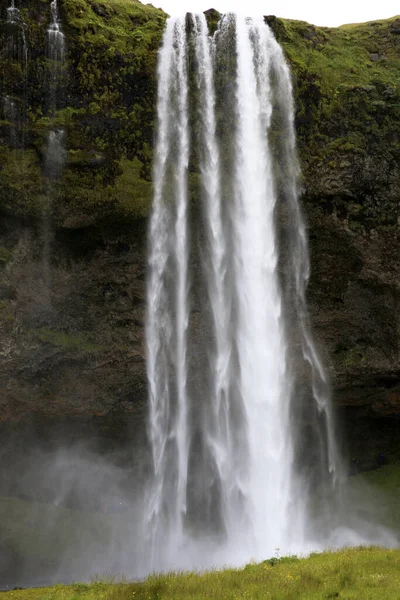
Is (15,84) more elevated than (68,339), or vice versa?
(15,84)

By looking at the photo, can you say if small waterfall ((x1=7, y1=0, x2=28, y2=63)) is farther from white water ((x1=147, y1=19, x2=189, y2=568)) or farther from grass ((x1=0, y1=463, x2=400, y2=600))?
grass ((x1=0, y1=463, x2=400, y2=600))

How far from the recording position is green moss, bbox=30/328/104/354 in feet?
71.8

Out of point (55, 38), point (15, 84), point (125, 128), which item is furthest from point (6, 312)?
point (55, 38)

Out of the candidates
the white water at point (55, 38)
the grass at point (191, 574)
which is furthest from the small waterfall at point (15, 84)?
the grass at point (191, 574)

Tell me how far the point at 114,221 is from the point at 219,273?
15.5 ft

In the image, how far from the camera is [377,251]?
22.4 meters

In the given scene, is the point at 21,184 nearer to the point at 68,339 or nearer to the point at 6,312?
the point at 6,312

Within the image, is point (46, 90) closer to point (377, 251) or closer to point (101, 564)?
point (377, 251)

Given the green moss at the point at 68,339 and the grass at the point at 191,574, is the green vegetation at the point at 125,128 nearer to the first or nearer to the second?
the green moss at the point at 68,339

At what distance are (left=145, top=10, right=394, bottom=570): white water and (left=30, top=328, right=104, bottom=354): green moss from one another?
2.42 meters

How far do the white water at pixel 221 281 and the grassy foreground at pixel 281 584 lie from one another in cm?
853

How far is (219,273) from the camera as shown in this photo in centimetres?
2227

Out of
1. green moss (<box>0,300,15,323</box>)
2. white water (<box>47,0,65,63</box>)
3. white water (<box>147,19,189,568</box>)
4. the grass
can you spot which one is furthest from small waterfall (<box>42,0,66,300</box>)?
the grass

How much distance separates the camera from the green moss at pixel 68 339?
21875 millimetres
